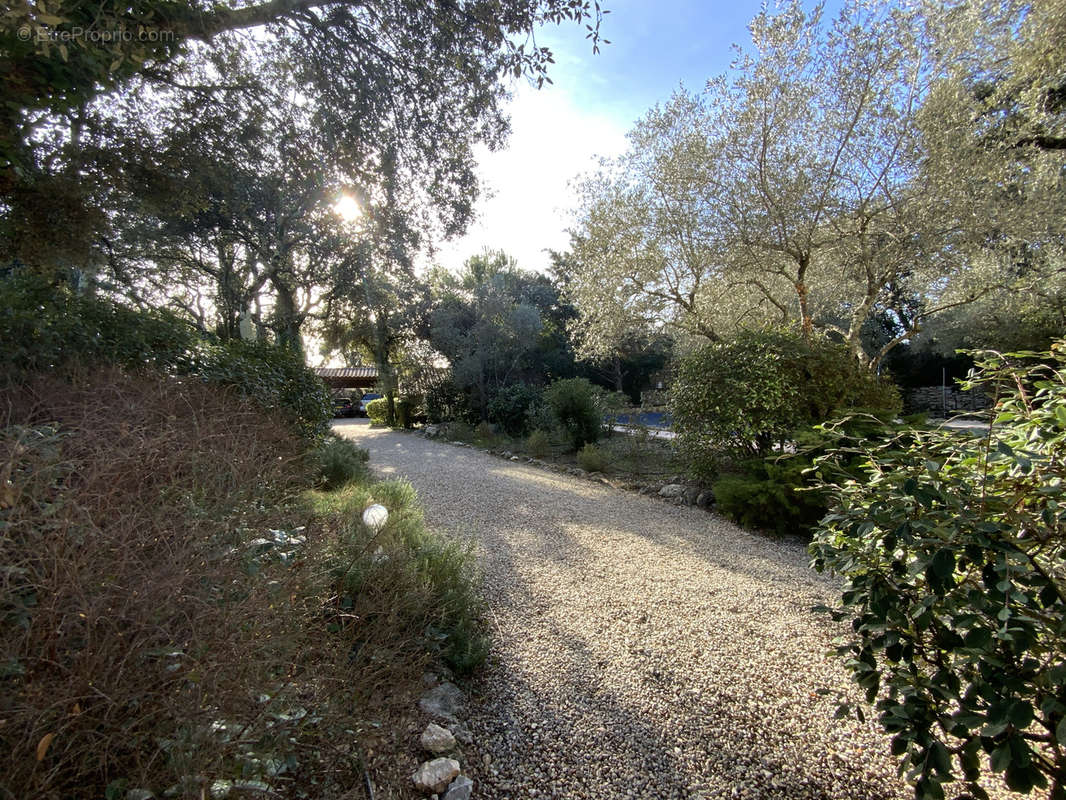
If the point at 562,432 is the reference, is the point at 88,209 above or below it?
above

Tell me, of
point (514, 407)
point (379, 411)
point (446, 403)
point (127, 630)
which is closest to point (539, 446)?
point (514, 407)

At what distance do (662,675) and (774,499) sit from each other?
271cm

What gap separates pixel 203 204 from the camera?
4.91 meters

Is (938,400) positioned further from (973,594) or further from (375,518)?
(375,518)

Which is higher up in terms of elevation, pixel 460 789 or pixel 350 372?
pixel 350 372

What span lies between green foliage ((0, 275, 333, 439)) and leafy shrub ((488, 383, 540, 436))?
23.1 ft

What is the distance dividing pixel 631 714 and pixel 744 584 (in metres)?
1.71

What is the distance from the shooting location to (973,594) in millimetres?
1077

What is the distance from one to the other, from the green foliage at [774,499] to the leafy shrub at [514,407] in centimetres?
709

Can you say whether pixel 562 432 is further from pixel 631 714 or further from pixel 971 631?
pixel 971 631

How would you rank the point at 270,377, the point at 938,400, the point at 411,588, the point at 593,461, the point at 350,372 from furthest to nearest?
the point at 350,372
the point at 938,400
the point at 593,461
the point at 270,377
the point at 411,588

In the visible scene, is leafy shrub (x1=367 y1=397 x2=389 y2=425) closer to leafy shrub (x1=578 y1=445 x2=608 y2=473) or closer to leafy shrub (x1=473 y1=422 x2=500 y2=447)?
leafy shrub (x1=473 y1=422 x2=500 y2=447)

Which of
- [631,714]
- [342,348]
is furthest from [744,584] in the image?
[342,348]

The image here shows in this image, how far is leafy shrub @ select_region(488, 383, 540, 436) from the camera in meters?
11.6
